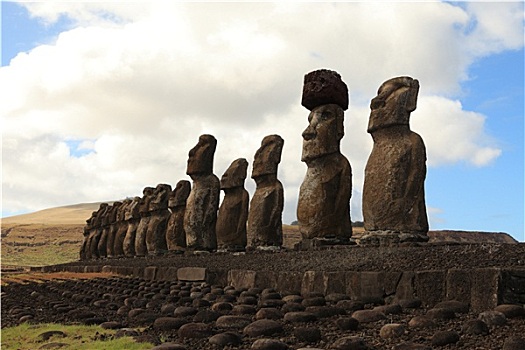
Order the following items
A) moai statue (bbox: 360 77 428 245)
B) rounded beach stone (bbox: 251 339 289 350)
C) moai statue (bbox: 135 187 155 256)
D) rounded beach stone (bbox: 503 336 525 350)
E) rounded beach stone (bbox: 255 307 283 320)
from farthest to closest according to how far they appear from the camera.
A: moai statue (bbox: 135 187 155 256)
moai statue (bbox: 360 77 428 245)
rounded beach stone (bbox: 255 307 283 320)
rounded beach stone (bbox: 251 339 289 350)
rounded beach stone (bbox: 503 336 525 350)

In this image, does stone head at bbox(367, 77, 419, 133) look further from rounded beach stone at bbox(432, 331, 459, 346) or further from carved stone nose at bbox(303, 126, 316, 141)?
rounded beach stone at bbox(432, 331, 459, 346)

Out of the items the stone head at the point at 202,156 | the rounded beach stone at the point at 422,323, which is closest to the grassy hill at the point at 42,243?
the stone head at the point at 202,156

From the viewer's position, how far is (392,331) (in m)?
4.36

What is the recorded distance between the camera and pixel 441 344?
12.9 ft

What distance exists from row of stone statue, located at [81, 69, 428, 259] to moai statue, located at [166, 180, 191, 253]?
77cm

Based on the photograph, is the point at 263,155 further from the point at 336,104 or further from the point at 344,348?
the point at 344,348

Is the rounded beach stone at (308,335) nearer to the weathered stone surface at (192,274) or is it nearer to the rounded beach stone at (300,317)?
the rounded beach stone at (300,317)

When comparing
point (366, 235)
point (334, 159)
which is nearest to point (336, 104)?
point (334, 159)

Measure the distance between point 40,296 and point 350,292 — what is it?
209 inches

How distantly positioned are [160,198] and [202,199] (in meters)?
4.75

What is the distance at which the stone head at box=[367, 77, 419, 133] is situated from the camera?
32.7 ft

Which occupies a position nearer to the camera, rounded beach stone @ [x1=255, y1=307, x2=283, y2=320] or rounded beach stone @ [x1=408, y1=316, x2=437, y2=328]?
rounded beach stone @ [x1=408, y1=316, x2=437, y2=328]

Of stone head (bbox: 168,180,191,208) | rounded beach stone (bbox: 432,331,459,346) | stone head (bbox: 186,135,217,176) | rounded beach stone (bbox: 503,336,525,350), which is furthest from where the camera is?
stone head (bbox: 168,180,191,208)

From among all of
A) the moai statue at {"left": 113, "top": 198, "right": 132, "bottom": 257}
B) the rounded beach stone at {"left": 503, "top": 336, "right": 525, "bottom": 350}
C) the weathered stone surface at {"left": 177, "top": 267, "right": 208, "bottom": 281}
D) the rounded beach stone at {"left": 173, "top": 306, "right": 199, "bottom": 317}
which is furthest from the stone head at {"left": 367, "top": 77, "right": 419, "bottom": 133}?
the moai statue at {"left": 113, "top": 198, "right": 132, "bottom": 257}
